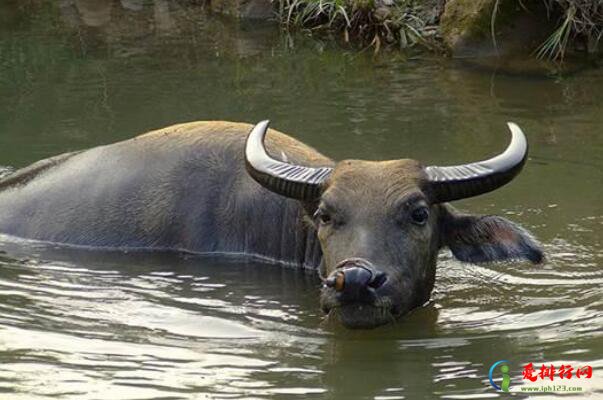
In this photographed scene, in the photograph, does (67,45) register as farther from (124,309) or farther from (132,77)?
(124,309)

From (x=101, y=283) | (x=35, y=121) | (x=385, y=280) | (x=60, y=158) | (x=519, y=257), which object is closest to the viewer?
(x=385, y=280)

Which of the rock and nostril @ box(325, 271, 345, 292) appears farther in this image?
the rock

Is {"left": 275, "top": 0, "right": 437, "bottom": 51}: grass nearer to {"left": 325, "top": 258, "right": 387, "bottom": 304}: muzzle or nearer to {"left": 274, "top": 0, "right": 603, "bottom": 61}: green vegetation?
{"left": 274, "top": 0, "right": 603, "bottom": 61}: green vegetation

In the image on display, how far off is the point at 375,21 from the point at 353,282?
8.87m

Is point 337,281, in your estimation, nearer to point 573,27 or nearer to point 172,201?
point 172,201

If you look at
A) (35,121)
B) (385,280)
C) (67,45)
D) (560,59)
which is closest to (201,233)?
(385,280)

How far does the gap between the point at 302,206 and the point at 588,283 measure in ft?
5.49

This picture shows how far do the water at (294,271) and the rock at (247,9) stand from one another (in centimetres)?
189

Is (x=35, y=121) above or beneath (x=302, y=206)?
beneath

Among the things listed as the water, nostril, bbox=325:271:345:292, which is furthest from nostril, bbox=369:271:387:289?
the water

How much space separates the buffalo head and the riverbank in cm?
625

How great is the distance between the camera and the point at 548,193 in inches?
362

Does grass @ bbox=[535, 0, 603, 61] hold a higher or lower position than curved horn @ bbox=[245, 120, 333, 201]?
lower

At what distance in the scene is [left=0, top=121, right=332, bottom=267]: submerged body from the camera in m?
7.82
